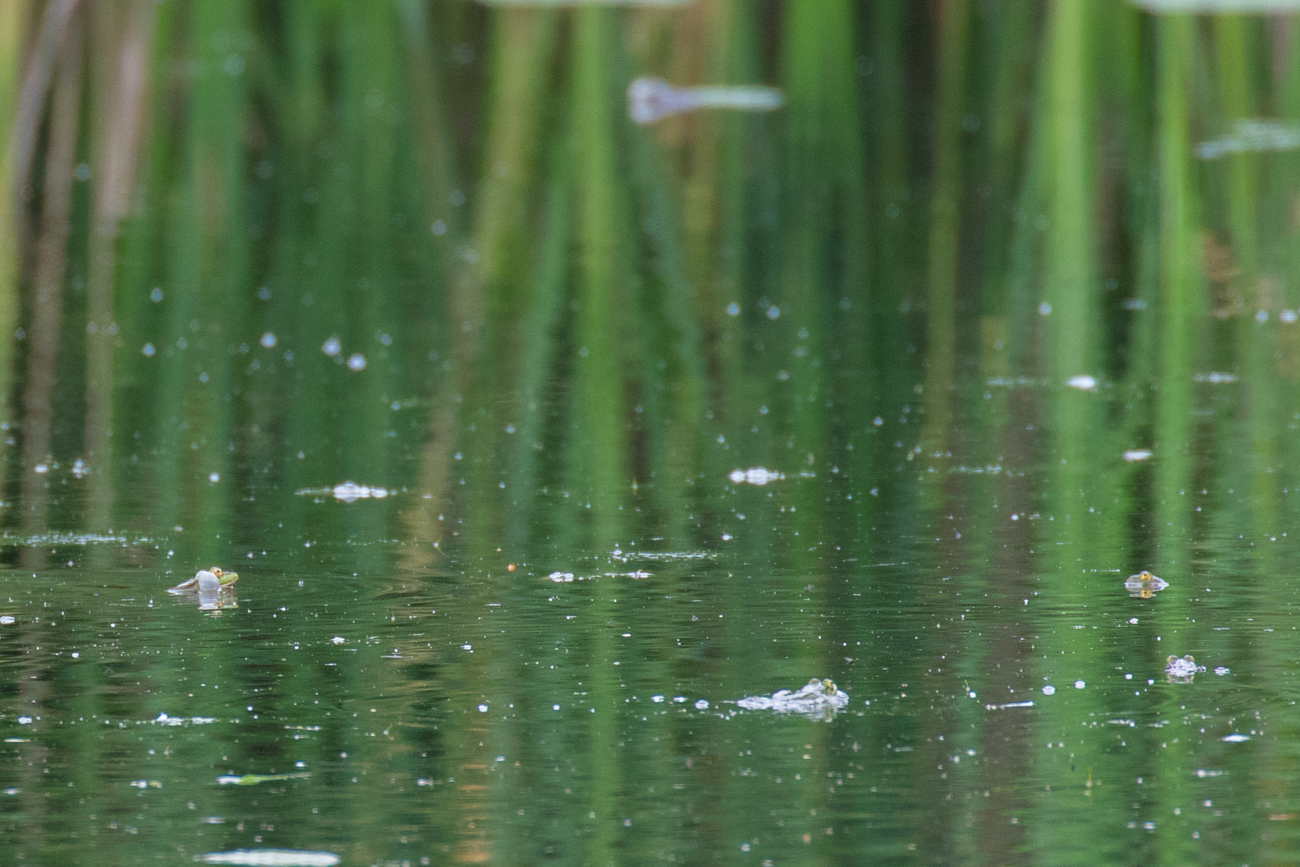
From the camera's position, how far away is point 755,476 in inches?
312

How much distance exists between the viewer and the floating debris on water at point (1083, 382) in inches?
370

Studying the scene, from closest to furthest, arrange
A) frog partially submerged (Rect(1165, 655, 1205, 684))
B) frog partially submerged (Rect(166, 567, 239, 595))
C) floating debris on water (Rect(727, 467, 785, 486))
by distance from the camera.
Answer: frog partially submerged (Rect(1165, 655, 1205, 684)) → frog partially submerged (Rect(166, 567, 239, 595)) → floating debris on water (Rect(727, 467, 785, 486))

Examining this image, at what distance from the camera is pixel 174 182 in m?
16.0

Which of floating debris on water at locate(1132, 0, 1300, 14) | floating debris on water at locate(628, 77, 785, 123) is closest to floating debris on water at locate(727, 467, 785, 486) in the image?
floating debris on water at locate(628, 77, 785, 123)

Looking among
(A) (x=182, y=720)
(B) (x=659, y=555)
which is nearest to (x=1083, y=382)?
(B) (x=659, y=555)

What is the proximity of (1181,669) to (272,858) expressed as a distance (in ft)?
7.29

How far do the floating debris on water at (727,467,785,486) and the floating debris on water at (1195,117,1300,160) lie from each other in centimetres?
788

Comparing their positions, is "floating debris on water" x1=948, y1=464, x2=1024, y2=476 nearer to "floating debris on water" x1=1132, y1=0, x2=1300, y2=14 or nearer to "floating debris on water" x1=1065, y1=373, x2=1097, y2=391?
"floating debris on water" x1=1065, y1=373, x2=1097, y2=391

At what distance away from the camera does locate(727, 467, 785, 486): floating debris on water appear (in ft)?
25.7

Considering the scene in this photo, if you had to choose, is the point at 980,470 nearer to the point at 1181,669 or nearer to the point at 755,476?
the point at 755,476

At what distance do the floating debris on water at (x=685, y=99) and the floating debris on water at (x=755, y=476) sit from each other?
1058 centimetres

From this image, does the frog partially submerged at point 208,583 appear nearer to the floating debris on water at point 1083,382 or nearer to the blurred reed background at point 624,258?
the blurred reed background at point 624,258

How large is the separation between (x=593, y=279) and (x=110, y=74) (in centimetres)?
968

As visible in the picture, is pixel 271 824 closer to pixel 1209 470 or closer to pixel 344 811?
pixel 344 811
